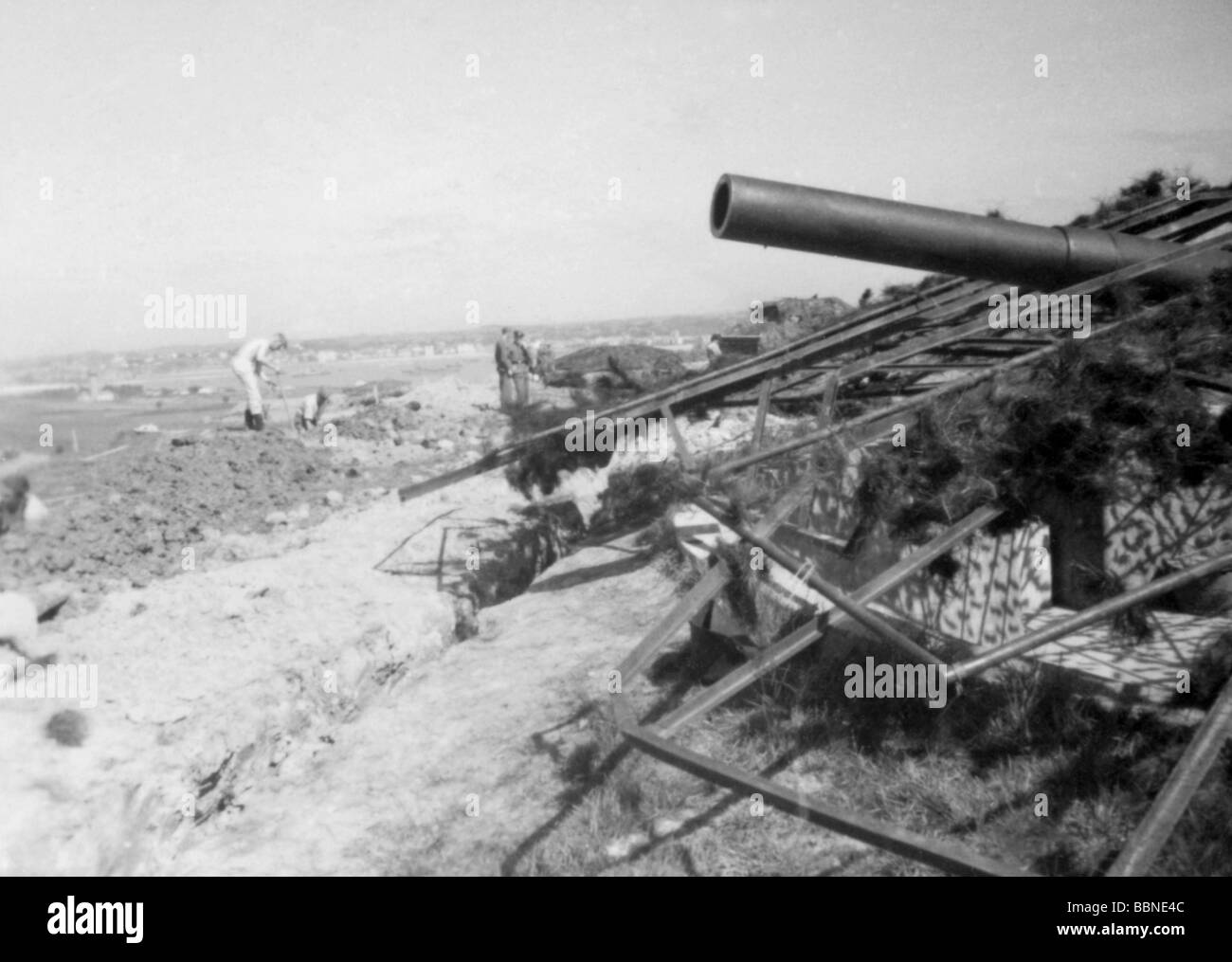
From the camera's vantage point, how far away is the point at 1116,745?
3.34 m

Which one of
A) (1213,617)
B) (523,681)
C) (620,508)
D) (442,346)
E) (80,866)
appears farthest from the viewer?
(442,346)

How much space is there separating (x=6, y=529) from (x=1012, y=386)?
8.00 metres

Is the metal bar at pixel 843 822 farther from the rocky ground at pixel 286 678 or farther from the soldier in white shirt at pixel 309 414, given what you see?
the soldier in white shirt at pixel 309 414

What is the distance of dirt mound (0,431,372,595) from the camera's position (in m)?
6.59

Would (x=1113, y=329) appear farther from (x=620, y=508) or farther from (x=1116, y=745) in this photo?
A: (x=620, y=508)

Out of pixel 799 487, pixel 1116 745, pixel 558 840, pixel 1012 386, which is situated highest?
pixel 1012 386

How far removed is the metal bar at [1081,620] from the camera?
250 cm

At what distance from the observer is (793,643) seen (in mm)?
3154

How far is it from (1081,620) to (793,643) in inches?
40.5

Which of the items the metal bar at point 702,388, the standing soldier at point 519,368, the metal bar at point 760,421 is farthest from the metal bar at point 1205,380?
the standing soldier at point 519,368

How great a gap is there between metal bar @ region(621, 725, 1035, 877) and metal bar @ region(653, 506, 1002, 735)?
337mm

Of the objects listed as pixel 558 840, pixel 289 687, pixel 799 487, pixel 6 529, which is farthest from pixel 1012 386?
pixel 6 529

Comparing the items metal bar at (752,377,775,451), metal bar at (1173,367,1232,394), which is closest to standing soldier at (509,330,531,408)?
metal bar at (752,377,775,451)

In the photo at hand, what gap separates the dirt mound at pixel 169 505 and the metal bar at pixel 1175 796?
6941 millimetres
